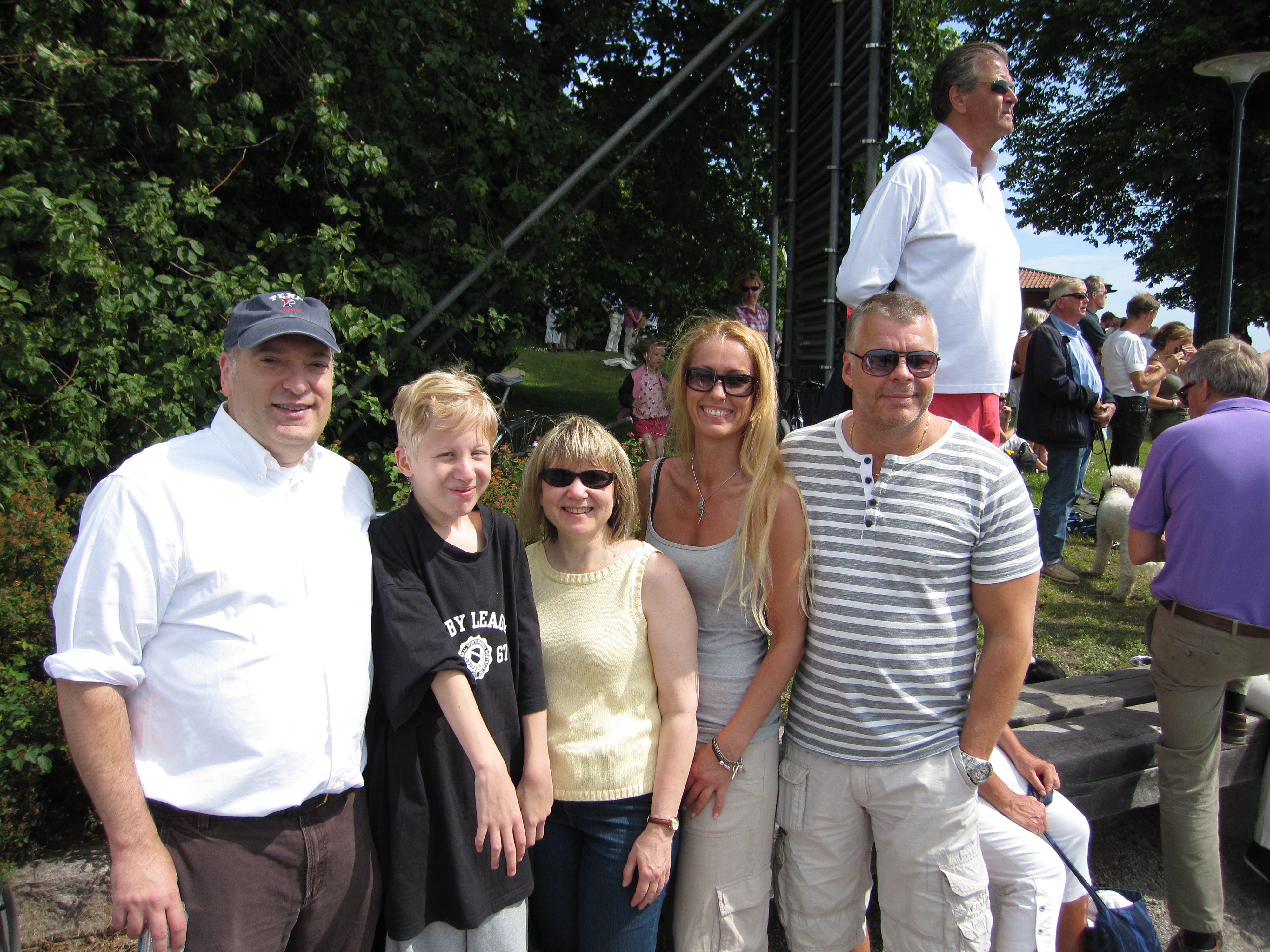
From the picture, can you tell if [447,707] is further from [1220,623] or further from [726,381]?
[1220,623]

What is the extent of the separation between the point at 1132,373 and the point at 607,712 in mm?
7421

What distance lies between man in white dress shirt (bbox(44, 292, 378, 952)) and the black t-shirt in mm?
61

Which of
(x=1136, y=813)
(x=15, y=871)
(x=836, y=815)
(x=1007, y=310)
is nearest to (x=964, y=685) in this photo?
(x=836, y=815)

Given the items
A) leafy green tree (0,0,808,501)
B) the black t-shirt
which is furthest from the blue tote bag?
leafy green tree (0,0,808,501)

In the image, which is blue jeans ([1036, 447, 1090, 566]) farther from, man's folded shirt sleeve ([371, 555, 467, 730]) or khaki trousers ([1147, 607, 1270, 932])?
man's folded shirt sleeve ([371, 555, 467, 730])

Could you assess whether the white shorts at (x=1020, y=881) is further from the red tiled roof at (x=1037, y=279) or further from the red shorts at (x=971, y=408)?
the red tiled roof at (x=1037, y=279)

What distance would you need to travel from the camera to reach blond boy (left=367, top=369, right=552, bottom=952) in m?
1.90

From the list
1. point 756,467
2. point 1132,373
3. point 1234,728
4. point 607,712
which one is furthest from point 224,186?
point 1132,373

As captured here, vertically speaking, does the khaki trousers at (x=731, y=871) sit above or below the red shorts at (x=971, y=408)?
below

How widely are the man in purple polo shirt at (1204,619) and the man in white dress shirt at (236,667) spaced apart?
2.87 m

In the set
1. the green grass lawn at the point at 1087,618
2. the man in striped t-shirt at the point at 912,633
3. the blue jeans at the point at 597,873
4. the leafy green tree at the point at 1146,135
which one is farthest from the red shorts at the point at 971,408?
the leafy green tree at the point at 1146,135

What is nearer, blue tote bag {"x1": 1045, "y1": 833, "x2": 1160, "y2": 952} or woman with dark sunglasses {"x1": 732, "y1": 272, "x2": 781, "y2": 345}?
blue tote bag {"x1": 1045, "y1": 833, "x2": 1160, "y2": 952}

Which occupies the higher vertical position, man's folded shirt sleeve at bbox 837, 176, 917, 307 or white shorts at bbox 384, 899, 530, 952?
man's folded shirt sleeve at bbox 837, 176, 917, 307

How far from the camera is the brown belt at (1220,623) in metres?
2.94
